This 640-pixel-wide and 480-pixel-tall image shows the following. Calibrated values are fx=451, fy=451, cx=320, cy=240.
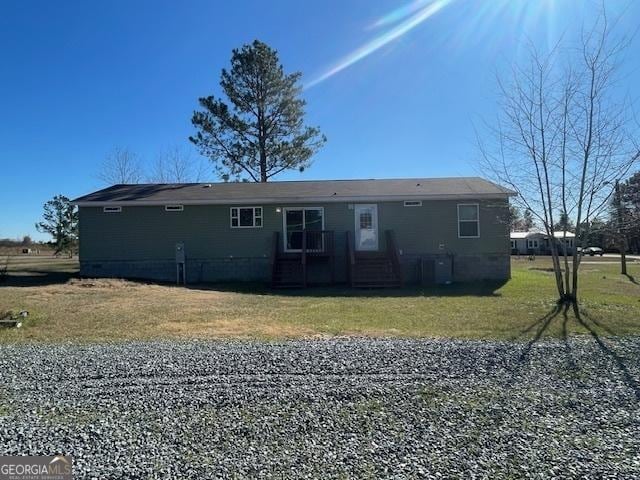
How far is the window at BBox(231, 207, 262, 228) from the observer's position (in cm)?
1653

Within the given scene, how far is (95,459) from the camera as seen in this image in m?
3.01

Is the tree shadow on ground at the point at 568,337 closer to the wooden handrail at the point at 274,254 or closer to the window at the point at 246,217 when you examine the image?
the wooden handrail at the point at 274,254

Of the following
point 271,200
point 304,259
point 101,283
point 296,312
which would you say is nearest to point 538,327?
point 296,312

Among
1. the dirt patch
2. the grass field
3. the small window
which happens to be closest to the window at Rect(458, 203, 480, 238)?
the grass field

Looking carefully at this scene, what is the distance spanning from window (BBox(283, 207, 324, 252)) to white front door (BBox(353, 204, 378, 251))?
4.37ft

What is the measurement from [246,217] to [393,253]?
18.1 ft

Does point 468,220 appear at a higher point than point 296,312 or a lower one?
higher

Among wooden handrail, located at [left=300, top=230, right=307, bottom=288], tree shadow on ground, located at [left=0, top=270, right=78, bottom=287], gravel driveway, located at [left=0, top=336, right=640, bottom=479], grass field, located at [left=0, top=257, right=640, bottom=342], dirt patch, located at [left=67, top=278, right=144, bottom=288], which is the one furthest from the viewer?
wooden handrail, located at [left=300, top=230, right=307, bottom=288]

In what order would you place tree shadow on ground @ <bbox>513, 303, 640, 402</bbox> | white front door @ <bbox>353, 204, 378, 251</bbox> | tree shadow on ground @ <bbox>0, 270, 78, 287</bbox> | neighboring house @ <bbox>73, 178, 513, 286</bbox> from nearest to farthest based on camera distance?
tree shadow on ground @ <bbox>513, 303, 640, 402</bbox>, tree shadow on ground @ <bbox>0, 270, 78, 287</bbox>, neighboring house @ <bbox>73, 178, 513, 286</bbox>, white front door @ <bbox>353, 204, 378, 251</bbox>

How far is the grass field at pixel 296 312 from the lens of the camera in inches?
285

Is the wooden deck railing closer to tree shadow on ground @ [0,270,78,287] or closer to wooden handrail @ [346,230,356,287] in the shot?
wooden handrail @ [346,230,356,287]

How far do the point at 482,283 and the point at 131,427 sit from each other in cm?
1388

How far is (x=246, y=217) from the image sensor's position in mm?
16578

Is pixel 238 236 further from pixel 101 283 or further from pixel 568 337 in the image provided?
pixel 568 337
